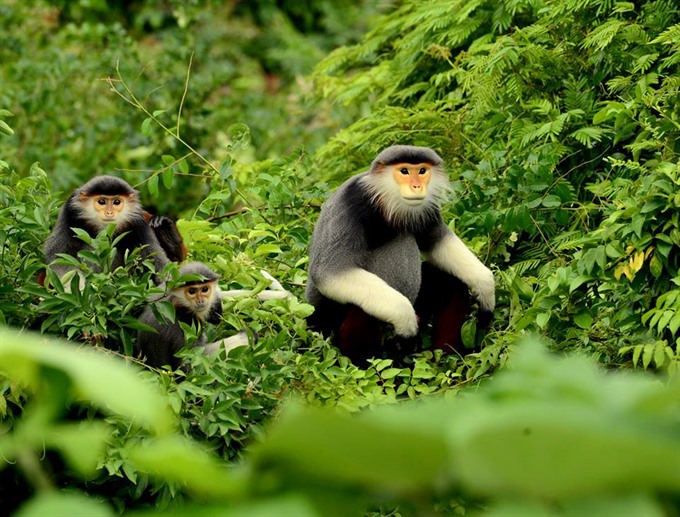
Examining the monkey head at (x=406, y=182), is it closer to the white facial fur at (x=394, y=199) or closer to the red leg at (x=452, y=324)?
the white facial fur at (x=394, y=199)

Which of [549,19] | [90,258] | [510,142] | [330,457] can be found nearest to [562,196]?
[510,142]

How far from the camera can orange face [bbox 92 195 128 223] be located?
5375mm

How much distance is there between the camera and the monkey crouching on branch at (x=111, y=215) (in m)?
5.27

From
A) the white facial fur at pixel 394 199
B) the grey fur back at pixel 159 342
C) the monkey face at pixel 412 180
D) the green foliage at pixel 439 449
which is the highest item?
the green foliage at pixel 439 449

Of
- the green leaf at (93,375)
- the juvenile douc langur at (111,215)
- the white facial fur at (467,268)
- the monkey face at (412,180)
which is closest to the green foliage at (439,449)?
the green leaf at (93,375)

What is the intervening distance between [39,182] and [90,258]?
1091mm

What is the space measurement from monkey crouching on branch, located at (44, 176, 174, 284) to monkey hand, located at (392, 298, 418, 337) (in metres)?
1.13

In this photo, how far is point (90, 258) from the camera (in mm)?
Result: 4172

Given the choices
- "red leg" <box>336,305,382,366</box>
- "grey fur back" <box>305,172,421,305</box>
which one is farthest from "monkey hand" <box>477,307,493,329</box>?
"red leg" <box>336,305,382,366</box>

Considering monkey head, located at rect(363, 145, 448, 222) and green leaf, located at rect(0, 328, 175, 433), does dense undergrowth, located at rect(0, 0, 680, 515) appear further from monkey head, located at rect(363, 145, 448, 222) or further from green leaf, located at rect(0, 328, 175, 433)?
monkey head, located at rect(363, 145, 448, 222)

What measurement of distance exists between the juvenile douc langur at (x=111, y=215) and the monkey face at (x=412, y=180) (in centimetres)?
111

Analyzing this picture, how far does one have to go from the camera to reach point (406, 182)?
15.7 ft

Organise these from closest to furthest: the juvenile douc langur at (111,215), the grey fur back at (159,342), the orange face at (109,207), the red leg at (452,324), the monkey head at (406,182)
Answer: the grey fur back at (159,342) < the monkey head at (406,182) < the red leg at (452,324) < the juvenile douc langur at (111,215) < the orange face at (109,207)

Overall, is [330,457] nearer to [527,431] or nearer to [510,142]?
[527,431]
